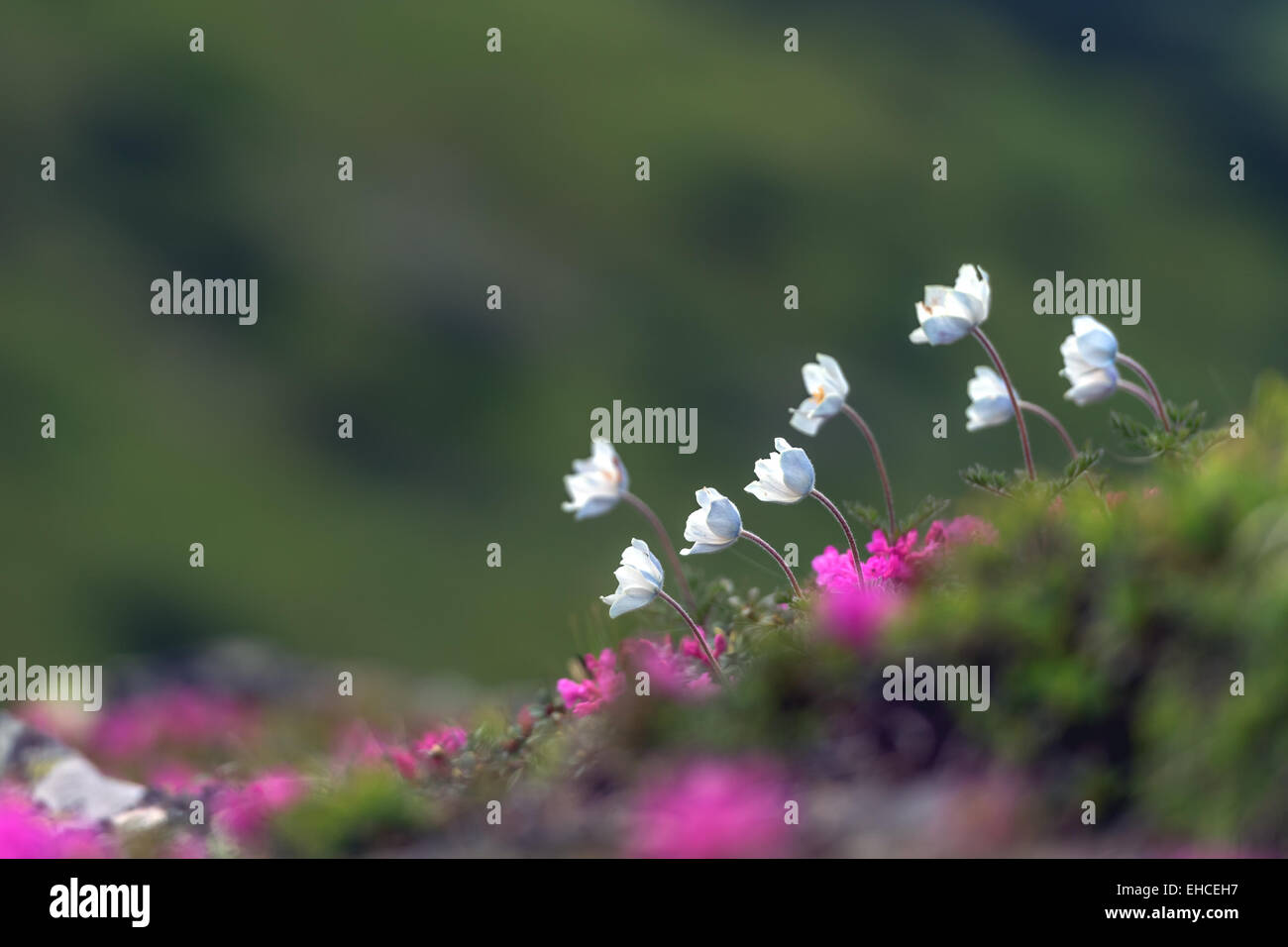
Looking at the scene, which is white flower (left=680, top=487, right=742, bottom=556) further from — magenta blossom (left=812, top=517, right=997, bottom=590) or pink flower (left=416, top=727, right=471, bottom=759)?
pink flower (left=416, top=727, right=471, bottom=759)

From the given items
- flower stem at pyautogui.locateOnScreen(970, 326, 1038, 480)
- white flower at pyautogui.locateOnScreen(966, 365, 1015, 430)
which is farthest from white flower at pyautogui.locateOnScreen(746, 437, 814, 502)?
white flower at pyautogui.locateOnScreen(966, 365, 1015, 430)

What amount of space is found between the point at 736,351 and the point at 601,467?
1939cm

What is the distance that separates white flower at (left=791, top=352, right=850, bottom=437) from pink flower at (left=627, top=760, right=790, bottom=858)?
1983 mm

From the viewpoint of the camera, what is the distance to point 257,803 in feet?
15.5

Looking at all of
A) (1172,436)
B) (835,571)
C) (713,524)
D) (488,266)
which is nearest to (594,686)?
(713,524)

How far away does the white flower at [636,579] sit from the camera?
4777mm

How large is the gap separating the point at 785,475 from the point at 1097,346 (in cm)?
133

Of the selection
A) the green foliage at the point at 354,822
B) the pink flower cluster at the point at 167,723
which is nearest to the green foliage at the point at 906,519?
→ the green foliage at the point at 354,822

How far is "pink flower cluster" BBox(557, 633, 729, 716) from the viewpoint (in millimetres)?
4785

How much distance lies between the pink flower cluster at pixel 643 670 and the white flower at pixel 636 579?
246mm

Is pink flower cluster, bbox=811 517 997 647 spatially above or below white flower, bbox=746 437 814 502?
below

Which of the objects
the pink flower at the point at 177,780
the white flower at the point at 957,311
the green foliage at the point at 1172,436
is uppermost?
the white flower at the point at 957,311

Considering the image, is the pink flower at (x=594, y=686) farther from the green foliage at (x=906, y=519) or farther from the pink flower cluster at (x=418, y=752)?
the green foliage at (x=906, y=519)

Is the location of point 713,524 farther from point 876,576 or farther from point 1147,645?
point 1147,645
